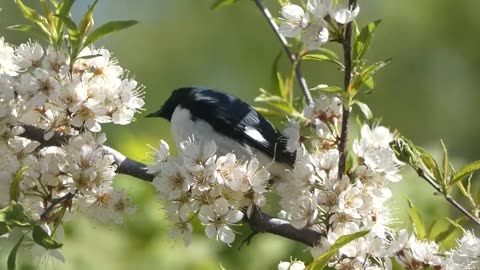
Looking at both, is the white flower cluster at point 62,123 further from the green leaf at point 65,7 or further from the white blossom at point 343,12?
the white blossom at point 343,12

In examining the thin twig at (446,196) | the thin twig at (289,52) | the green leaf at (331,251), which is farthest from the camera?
the thin twig at (289,52)

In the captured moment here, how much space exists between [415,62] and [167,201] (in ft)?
16.0

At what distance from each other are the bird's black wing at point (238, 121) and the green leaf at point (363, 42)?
0.45 metres

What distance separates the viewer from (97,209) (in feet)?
4.89

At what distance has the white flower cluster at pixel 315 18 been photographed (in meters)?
1.32

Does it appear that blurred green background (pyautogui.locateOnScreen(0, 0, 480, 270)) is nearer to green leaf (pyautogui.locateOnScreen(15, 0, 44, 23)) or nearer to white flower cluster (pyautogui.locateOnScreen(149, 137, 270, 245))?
green leaf (pyautogui.locateOnScreen(15, 0, 44, 23))

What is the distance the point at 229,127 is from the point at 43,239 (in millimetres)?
720

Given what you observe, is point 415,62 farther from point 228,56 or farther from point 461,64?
point 228,56

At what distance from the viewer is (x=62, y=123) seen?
149cm

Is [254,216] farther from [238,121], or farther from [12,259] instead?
[238,121]

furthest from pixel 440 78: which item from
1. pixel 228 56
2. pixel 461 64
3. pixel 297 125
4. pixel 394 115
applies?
pixel 297 125

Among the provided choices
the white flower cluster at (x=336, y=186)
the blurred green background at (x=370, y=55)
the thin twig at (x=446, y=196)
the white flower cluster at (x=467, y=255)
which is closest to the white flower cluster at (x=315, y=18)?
the white flower cluster at (x=336, y=186)

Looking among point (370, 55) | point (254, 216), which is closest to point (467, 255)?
point (254, 216)

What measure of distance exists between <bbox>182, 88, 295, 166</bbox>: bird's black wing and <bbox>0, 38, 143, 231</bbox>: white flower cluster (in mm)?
394
